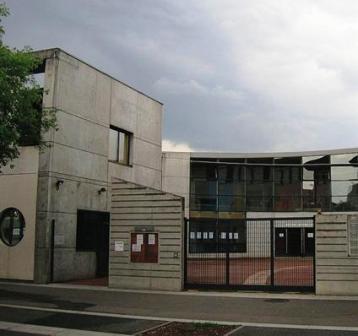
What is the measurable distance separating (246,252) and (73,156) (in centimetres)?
782

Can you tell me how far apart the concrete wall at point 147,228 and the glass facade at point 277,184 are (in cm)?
Result: 2373

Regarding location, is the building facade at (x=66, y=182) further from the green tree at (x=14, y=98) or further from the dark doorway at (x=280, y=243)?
the dark doorway at (x=280, y=243)

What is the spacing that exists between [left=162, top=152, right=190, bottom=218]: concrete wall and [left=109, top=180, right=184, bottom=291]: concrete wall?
21.6 meters

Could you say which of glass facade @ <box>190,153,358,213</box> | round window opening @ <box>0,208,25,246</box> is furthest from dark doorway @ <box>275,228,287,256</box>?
glass facade @ <box>190,153,358,213</box>

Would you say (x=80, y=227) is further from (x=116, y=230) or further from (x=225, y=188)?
(x=225, y=188)

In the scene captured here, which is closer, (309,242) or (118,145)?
(309,242)

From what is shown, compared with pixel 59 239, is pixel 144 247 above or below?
below

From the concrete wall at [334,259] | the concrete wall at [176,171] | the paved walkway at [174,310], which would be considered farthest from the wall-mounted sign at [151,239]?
the concrete wall at [176,171]

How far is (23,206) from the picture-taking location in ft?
72.6

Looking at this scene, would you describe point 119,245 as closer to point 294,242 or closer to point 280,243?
point 280,243

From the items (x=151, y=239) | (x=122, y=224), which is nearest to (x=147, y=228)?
(x=151, y=239)

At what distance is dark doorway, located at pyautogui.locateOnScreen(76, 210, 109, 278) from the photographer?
925 inches

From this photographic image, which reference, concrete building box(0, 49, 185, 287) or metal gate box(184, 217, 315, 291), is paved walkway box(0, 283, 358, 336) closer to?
metal gate box(184, 217, 315, 291)

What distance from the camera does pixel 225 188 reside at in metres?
44.7
